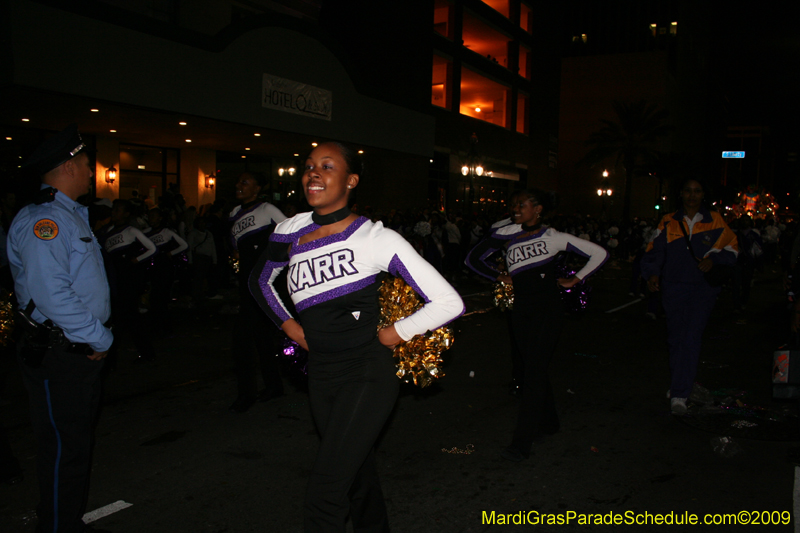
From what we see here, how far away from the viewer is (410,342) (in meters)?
2.74

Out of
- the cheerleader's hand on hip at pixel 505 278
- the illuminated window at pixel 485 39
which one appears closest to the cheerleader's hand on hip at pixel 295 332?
the cheerleader's hand on hip at pixel 505 278

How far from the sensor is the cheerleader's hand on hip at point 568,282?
4973 mm

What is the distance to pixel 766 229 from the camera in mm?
25297

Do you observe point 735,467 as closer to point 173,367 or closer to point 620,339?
point 620,339

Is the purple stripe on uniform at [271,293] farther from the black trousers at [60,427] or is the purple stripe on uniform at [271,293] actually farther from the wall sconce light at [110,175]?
the wall sconce light at [110,175]

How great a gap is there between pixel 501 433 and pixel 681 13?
69.7 m

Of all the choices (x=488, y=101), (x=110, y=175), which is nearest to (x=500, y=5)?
(x=488, y=101)

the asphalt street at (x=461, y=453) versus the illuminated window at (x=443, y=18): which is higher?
the illuminated window at (x=443, y=18)

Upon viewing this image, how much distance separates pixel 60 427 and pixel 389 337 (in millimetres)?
1625

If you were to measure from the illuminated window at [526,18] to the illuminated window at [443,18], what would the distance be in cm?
784

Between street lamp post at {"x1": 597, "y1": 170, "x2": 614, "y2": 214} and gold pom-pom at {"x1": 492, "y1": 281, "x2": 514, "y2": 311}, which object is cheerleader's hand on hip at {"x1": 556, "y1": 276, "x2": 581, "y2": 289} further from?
street lamp post at {"x1": 597, "y1": 170, "x2": 614, "y2": 214}

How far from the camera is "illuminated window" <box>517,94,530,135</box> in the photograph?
3816 cm

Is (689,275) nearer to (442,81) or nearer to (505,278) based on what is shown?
(505,278)

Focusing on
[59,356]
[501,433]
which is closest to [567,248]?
[501,433]
